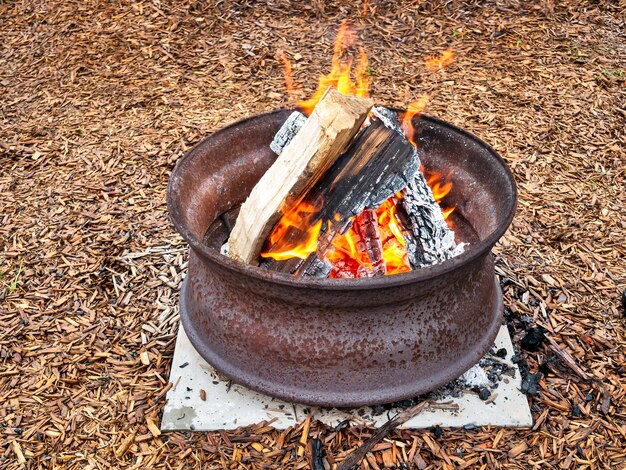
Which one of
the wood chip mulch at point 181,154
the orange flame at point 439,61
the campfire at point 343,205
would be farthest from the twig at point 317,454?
the orange flame at point 439,61

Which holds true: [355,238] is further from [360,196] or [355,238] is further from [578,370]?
[578,370]

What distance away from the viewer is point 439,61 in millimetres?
5637

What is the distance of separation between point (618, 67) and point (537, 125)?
1.29 meters

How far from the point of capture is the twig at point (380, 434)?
2521 mm

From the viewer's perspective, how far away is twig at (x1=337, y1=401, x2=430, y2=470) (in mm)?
2521

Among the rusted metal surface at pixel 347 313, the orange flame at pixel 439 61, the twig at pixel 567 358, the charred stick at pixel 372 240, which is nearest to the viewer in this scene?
the rusted metal surface at pixel 347 313

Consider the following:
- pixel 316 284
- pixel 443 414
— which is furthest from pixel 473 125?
pixel 316 284

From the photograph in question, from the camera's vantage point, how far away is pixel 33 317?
332 centimetres

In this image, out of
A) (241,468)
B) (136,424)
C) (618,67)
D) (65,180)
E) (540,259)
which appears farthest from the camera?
(618,67)

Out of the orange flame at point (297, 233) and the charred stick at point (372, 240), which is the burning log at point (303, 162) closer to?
the orange flame at point (297, 233)

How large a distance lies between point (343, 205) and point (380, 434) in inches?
40.7

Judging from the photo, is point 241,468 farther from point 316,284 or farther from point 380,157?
point 380,157

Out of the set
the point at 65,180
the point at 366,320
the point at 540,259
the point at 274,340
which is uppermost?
the point at 366,320

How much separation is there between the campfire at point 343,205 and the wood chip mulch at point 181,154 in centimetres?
78
